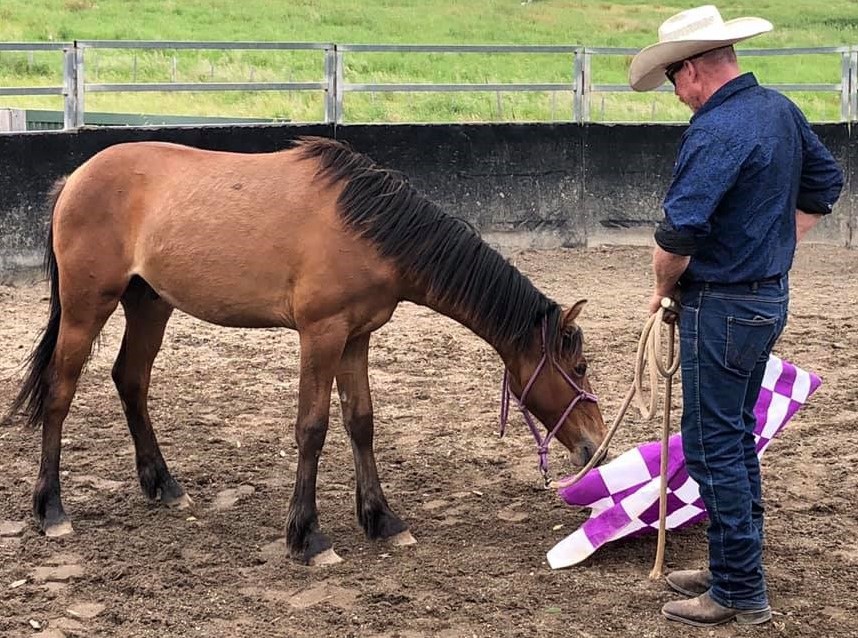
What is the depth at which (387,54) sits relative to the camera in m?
23.7

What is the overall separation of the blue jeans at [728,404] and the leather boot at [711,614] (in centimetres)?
2

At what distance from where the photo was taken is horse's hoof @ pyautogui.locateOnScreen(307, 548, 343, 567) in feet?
14.4

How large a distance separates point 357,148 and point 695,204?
6501 mm

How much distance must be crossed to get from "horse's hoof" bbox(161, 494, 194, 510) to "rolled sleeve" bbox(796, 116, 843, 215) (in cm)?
286

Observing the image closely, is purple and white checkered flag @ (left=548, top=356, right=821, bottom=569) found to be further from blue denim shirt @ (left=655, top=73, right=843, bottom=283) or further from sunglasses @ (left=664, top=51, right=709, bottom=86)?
sunglasses @ (left=664, top=51, right=709, bottom=86)

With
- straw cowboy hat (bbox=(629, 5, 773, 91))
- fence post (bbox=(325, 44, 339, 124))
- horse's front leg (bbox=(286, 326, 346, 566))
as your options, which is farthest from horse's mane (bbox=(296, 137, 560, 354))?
fence post (bbox=(325, 44, 339, 124))

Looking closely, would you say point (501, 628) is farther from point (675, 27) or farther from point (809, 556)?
point (675, 27)

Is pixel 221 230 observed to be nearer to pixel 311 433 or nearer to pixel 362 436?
pixel 311 433

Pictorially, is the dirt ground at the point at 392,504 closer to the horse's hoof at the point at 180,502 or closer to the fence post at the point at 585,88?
the horse's hoof at the point at 180,502

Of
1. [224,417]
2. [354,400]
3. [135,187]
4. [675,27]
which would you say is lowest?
[224,417]

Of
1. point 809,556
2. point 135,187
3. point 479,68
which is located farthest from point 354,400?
point 479,68

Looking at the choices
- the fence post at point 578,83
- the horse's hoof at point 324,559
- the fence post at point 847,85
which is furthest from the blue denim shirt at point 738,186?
the fence post at point 847,85

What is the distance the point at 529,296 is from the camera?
4.46 meters

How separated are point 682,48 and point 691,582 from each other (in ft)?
6.00
